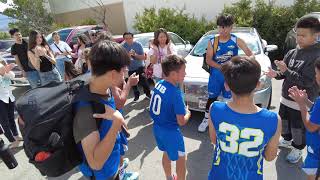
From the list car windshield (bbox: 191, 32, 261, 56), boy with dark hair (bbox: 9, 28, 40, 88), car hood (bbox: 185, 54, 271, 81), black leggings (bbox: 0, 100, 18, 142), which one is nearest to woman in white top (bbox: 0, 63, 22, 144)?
black leggings (bbox: 0, 100, 18, 142)

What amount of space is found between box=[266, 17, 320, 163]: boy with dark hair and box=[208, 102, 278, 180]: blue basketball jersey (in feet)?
4.82

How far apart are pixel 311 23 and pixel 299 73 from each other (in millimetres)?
586

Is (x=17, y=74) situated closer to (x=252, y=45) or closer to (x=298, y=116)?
(x=252, y=45)

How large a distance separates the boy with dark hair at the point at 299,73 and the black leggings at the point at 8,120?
159 inches

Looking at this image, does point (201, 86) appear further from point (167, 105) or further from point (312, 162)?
point (312, 162)

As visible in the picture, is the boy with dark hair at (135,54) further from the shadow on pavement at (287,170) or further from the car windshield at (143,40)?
the shadow on pavement at (287,170)

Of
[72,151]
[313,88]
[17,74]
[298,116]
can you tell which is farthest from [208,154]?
[17,74]

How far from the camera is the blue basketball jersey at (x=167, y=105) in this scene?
8.80ft

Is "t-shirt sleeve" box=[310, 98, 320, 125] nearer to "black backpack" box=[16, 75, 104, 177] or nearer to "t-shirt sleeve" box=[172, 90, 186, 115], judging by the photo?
"t-shirt sleeve" box=[172, 90, 186, 115]

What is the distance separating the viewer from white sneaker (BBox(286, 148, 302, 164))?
3609mm

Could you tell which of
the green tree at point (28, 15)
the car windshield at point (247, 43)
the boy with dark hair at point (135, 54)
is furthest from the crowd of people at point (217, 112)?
the green tree at point (28, 15)

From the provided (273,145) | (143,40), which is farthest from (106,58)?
(143,40)

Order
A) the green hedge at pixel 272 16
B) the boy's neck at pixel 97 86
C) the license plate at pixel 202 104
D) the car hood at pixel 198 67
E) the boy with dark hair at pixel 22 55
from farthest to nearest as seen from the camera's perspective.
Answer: the green hedge at pixel 272 16 → the boy with dark hair at pixel 22 55 → the car hood at pixel 198 67 → the license plate at pixel 202 104 → the boy's neck at pixel 97 86

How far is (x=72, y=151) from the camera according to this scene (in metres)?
1.70
